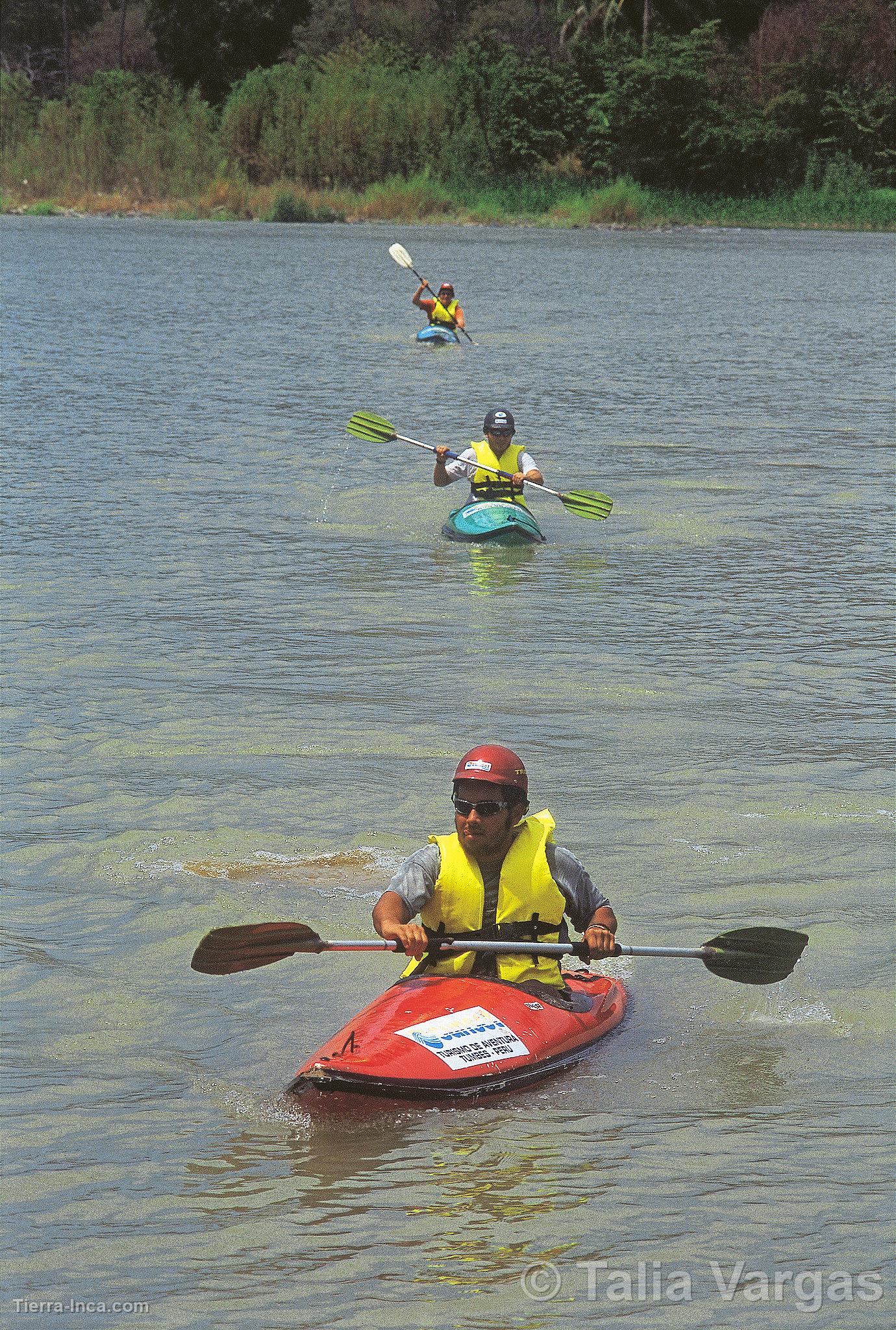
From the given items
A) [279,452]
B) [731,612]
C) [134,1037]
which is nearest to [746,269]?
[279,452]

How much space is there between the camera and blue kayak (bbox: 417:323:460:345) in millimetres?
26000

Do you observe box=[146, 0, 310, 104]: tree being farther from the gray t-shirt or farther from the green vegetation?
the gray t-shirt

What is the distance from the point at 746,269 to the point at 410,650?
96.2 feet

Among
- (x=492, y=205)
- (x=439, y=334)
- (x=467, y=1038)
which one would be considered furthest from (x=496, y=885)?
(x=492, y=205)

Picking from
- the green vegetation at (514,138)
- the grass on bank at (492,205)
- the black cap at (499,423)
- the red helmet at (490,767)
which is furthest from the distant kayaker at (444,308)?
the green vegetation at (514,138)

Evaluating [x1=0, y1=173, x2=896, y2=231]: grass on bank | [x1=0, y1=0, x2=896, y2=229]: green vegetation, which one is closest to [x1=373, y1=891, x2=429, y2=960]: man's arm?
[x1=0, y1=173, x2=896, y2=231]: grass on bank

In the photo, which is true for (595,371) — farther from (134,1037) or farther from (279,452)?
(134,1037)

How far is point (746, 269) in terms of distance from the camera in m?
38.4

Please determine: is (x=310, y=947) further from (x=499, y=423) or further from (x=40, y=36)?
(x=40, y=36)

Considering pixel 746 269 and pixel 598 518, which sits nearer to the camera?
pixel 598 518

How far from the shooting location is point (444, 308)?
83.7ft

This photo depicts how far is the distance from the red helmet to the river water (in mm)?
964

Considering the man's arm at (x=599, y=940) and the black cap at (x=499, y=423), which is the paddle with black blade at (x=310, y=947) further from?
the black cap at (x=499, y=423)

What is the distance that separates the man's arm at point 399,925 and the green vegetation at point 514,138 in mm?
46514
